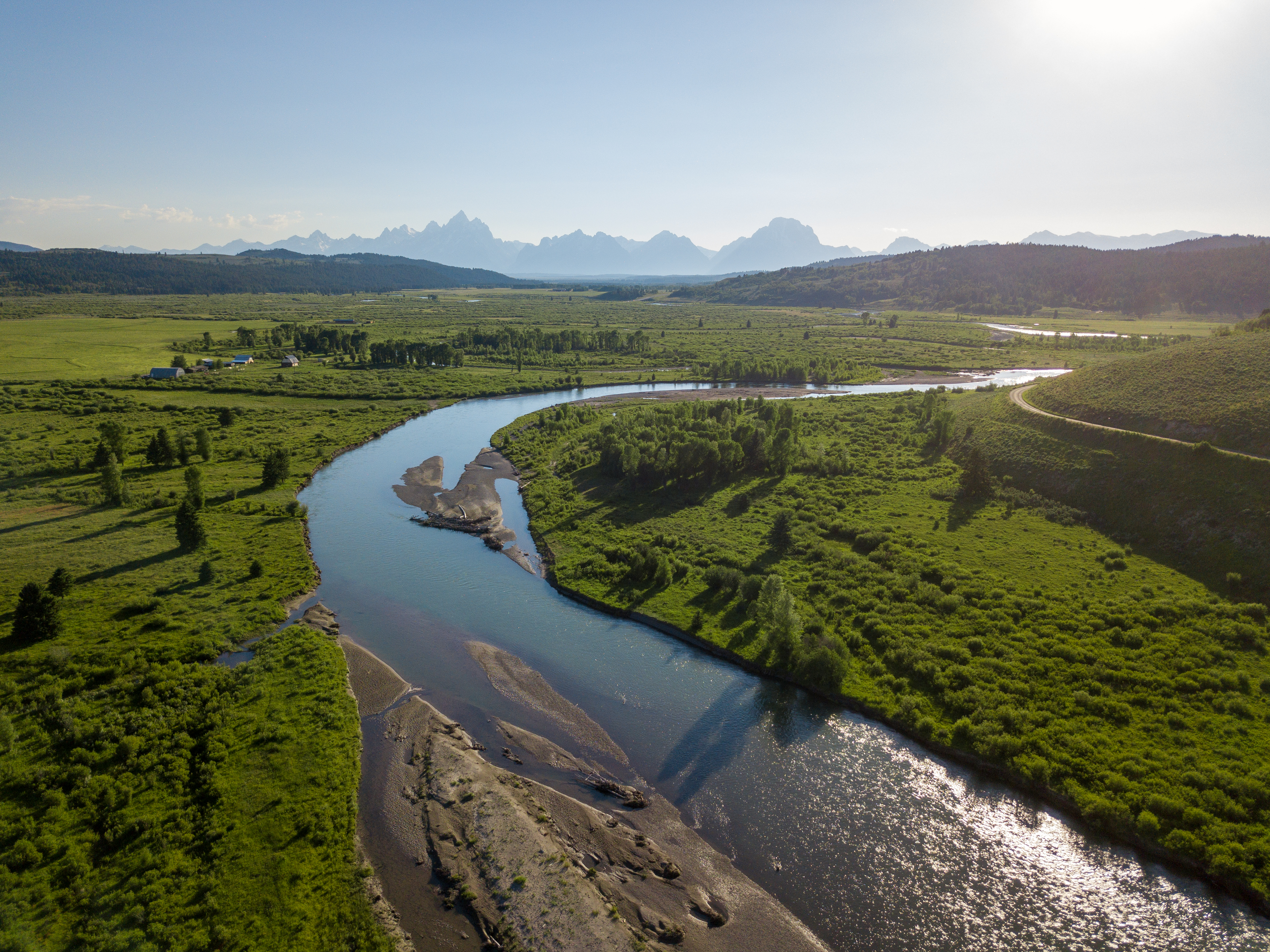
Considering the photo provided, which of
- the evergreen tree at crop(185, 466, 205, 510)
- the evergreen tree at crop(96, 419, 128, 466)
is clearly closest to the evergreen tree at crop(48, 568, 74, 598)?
the evergreen tree at crop(185, 466, 205, 510)

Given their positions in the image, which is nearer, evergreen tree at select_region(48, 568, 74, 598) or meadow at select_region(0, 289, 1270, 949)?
meadow at select_region(0, 289, 1270, 949)

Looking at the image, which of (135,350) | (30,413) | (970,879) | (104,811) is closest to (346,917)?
(104,811)

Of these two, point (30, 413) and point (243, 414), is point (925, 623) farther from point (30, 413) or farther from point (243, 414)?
point (30, 413)

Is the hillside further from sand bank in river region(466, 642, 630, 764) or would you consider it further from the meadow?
sand bank in river region(466, 642, 630, 764)

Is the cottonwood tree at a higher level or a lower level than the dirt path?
lower

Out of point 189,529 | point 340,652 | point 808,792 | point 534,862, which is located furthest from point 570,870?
point 189,529

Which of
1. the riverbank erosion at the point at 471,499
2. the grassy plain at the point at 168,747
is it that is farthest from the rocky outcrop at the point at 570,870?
the riverbank erosion at the point at 471,499

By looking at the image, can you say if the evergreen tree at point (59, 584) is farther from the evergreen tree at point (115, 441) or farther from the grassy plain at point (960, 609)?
the grassy plain at point (960, 609)

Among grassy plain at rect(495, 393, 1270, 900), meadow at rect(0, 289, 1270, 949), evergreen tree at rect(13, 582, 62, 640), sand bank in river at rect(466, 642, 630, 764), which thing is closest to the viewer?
meadow at rect(0, 289, 1270, 949)
